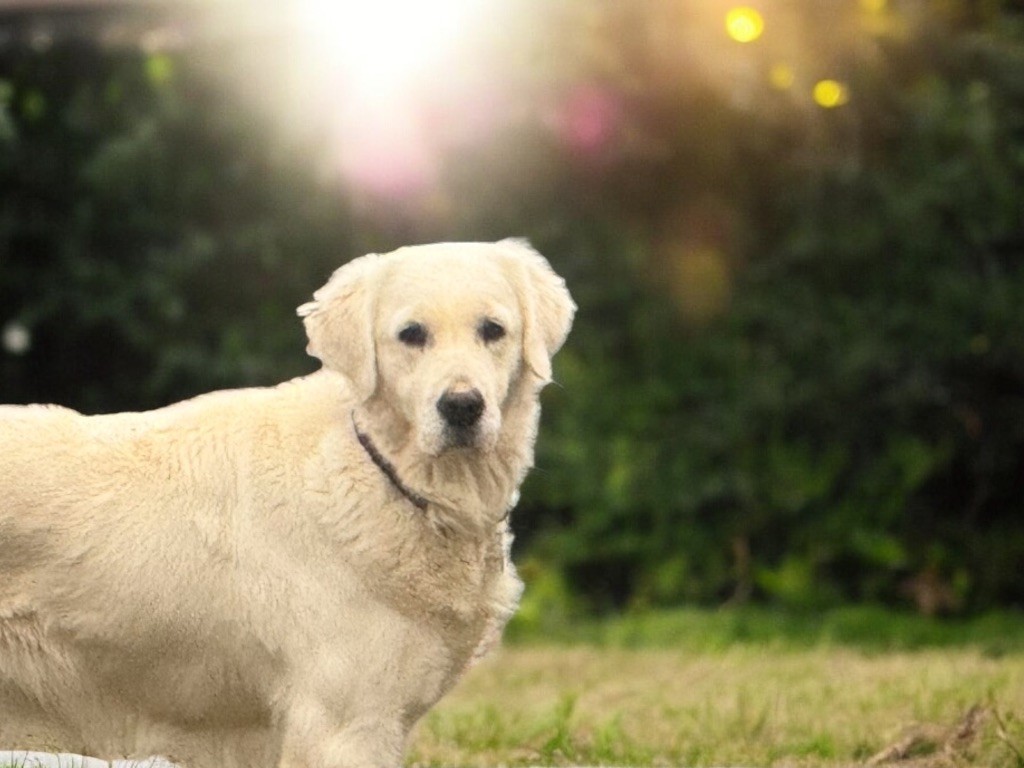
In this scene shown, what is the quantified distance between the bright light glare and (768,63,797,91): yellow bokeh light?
1743 mm

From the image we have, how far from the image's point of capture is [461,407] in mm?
3715

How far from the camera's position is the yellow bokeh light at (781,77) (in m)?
9.40

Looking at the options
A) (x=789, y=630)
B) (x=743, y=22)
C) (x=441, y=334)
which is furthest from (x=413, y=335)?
(x=743, y=22)

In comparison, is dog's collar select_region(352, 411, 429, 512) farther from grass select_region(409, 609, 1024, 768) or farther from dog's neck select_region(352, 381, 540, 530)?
grass select_region(409, 609, 1024, 768)

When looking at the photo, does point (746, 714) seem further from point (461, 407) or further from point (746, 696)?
point (461, 407)

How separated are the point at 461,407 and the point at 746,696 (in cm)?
301

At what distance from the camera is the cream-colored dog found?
3.79 meters

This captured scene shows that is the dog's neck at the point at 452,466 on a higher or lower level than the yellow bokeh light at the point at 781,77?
lower

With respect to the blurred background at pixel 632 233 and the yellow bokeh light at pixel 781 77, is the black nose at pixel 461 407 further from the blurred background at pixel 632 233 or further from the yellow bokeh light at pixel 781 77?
the yellow bokeh light at pixel 781 77

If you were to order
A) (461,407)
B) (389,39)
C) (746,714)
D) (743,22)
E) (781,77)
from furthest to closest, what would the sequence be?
1. (389,39)
2. (781,77)
3. (743,22)
4. (746,714)
5. (461,407)

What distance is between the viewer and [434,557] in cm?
388

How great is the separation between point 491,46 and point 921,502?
3.67 m

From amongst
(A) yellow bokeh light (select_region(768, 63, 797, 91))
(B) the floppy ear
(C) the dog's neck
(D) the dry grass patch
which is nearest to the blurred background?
(A) yellow bokeh light (select_region(768, 63, 797, 91))

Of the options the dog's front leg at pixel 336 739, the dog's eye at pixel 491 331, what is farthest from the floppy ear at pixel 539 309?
the dog's front leg at pixel 336 739
